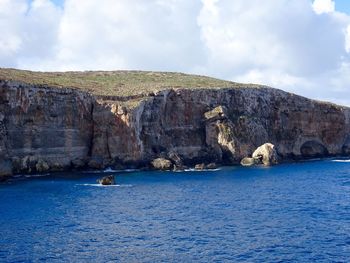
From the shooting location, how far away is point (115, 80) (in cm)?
11850

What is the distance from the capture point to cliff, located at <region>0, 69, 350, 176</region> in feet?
278

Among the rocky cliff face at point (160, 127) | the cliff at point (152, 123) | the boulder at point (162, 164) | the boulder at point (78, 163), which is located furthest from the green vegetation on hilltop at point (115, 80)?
the boulder at point (162, 164)

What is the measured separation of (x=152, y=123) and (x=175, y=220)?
5359 cm

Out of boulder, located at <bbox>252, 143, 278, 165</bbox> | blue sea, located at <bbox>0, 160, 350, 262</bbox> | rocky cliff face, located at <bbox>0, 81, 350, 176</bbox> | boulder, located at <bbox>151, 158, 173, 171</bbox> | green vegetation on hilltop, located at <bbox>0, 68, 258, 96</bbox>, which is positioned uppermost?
green vegetation on hilltop, located at <bbox>0, 68, 258, 96</bbox>

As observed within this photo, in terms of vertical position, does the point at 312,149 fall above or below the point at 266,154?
above

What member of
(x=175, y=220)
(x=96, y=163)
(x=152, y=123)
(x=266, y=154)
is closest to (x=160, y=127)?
(x=152, y=123)

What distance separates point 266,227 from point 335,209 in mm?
12420

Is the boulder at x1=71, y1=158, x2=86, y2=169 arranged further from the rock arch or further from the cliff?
the rock arch

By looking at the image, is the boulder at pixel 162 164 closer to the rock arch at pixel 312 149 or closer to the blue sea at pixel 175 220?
the blue sea at pixel 175 220

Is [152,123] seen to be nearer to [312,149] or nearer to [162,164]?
[162,164]

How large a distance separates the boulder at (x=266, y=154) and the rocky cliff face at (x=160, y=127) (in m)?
2.41

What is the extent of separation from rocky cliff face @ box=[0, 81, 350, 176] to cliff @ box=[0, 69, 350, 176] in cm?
17

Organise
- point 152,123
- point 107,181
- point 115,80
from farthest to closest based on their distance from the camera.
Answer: point 115,80
point 152,123
point 107,181

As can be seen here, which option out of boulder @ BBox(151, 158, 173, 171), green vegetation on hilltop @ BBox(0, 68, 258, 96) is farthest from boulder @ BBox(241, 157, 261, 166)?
green vegetation on hilltop @ BBox(0, 68, 258, 96)
